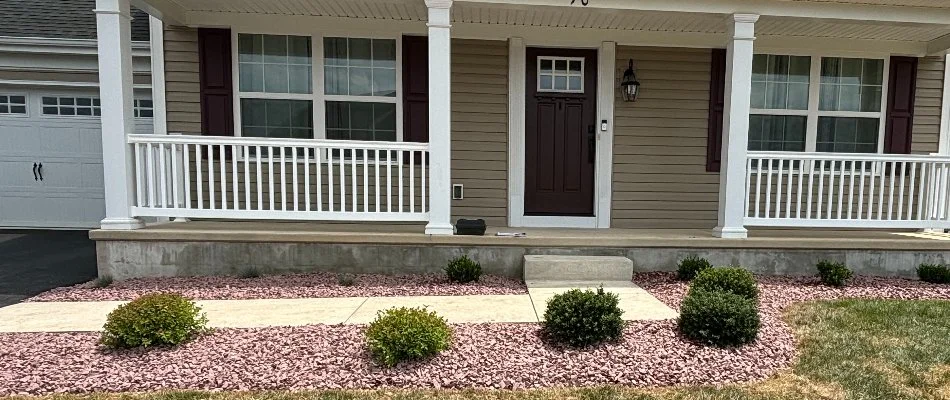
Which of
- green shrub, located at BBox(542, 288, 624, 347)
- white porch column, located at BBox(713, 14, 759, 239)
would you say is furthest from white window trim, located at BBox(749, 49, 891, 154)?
green shrub, located at BBox(542, 288, 624, 347)

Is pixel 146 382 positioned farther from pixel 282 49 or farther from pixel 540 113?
pixel 540 113

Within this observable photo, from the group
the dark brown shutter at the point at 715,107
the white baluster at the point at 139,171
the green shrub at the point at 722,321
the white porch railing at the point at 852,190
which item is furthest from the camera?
the dark brown shutter at the point at 715,107

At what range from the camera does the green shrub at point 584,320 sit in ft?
9.29

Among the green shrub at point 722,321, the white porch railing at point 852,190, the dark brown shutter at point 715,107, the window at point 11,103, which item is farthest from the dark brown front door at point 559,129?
the window at point 11,103

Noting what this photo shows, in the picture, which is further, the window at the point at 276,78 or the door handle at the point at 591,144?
the door handle at the point at 591,144

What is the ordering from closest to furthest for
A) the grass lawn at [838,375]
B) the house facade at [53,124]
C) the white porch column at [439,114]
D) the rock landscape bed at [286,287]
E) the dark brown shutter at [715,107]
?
the grass lawn at [838,375]
the rock landscape bed at [286,287]
the white porch column at [439,114]
the dark brown shutter at [715,107]
the house facade at [53,124]

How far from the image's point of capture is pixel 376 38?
215 inches

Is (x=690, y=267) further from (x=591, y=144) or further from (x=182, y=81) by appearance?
(x=182, y=81)

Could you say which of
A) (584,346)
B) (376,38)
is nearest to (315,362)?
(584,346)

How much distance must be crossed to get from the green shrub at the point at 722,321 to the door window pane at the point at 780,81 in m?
3.72

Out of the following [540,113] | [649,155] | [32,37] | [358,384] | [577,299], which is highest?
[32,37]

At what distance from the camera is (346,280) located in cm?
443

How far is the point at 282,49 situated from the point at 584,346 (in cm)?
449

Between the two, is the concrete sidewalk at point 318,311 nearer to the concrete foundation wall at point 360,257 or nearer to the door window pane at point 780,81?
the concrete foundation wall at point 360,257
